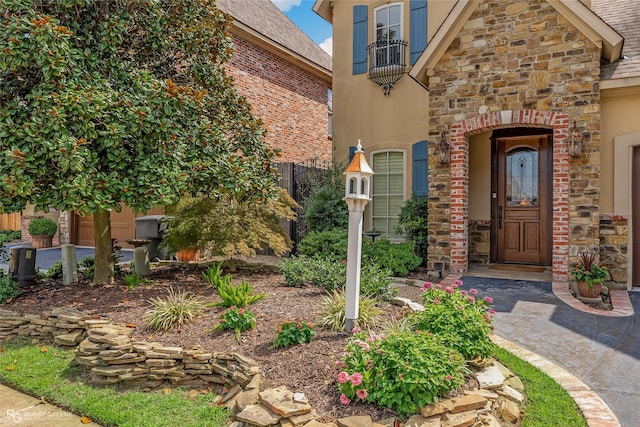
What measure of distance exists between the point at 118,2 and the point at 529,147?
296 inches

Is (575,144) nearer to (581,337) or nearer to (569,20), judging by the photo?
(569,20)

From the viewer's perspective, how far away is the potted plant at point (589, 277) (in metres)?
6.00

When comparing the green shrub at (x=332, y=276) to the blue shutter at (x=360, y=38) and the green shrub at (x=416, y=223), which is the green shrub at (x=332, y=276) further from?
the blue shutter at (x=360, y=38)

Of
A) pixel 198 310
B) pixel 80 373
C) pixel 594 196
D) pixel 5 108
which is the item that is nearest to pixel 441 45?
pixel 594 196

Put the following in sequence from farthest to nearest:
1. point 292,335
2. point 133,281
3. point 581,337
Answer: point 133,281 → point 581,337 → point 292,335

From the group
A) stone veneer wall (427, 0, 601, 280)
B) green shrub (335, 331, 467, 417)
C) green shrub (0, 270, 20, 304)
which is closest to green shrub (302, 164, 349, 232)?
stone veneer wall (427, 0, 601, 280)

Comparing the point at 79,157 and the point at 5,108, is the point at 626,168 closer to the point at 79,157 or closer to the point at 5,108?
the point at 79,157

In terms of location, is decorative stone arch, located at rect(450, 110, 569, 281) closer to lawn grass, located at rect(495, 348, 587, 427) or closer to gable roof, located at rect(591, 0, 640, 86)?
gable roof, located at rect(591, 0, 640, 86)

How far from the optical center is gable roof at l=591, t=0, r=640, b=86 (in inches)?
260

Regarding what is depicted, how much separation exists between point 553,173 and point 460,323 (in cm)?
444

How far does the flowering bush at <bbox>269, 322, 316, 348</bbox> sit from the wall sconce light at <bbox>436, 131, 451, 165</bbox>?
487 cm

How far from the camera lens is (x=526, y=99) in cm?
703

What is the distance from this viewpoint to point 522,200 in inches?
334

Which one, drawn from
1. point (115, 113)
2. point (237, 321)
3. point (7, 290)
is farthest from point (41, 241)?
point (237, 321)
